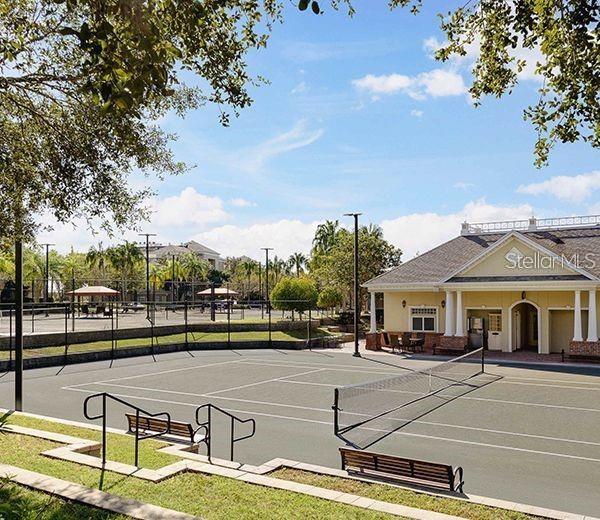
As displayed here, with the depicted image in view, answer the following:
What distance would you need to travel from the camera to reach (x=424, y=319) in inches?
1415

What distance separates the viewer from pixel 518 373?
2527 cm

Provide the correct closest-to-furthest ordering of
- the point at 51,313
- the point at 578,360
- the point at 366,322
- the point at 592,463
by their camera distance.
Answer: the point at 592,463, the point at 578,360, the point at 366,322, the point at 51,313

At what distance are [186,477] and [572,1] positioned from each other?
27.3 ft

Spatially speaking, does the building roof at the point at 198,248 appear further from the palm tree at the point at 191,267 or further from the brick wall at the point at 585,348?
the brick wall at the point at 585,348

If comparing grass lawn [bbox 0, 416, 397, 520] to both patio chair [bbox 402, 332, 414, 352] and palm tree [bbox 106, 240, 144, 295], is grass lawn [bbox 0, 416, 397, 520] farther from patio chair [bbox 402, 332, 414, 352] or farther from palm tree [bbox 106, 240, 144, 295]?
palm tree [bbox 106, 240, 144, 295]

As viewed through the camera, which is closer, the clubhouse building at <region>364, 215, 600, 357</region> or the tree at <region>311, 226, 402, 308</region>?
the clubhouse building at <region>364, 215, 600, 357</region>

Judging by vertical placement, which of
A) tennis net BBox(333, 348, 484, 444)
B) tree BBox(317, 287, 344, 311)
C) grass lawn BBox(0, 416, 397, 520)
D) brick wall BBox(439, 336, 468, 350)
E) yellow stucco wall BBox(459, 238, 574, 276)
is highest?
yellow stucco wall BBox(459, 238, 574, 276)

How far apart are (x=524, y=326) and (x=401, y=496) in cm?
2875

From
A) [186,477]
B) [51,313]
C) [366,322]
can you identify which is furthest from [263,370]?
[51,313]

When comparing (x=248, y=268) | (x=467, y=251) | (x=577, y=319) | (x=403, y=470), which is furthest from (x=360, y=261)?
(x=248, y=268)

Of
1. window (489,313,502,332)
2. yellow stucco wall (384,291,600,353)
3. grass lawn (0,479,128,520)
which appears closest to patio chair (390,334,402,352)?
yellow stucco wall (384,291,600,353)

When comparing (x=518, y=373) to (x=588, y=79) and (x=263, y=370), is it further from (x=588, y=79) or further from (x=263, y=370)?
(x=588, y=79)

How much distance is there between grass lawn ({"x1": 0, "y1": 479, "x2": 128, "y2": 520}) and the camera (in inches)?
258

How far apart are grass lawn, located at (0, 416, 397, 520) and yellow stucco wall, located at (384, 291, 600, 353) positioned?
2660 cm
